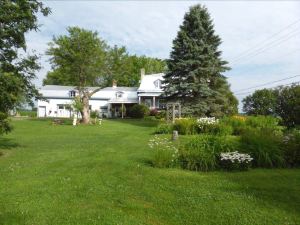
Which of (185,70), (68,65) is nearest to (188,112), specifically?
(185,70)

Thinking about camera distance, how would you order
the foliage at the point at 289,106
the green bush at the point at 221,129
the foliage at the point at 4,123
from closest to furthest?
1. the foliage at the point at 4,123
2. the green bush at the point at 221,129
3. the foliage at the point at 289,106

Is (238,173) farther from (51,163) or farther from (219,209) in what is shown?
(51,163)

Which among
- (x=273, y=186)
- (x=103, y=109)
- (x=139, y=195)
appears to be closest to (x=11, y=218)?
(x=139, y=195)

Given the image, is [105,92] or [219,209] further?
[105,92]

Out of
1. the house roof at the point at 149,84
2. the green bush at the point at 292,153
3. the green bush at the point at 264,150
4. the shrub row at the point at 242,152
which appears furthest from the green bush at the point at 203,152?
the house roof at the point at 149,84

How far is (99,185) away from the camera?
8.03m

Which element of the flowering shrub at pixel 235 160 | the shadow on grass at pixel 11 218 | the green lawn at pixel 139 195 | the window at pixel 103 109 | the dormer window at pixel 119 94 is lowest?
the shadow on grass at pixel 11 218

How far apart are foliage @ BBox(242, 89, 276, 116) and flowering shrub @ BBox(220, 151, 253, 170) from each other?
28304 millimetres

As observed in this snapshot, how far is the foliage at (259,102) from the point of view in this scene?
122ft

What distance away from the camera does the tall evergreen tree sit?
28703 millimetres

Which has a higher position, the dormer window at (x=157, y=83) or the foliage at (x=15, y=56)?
the dormer window at (x=157, y=83)

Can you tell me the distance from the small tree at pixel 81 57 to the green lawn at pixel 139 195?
91.4ft

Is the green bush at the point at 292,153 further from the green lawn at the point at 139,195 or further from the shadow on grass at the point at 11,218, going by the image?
the shadow on grass at the point at 11,218

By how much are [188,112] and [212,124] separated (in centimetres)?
894
